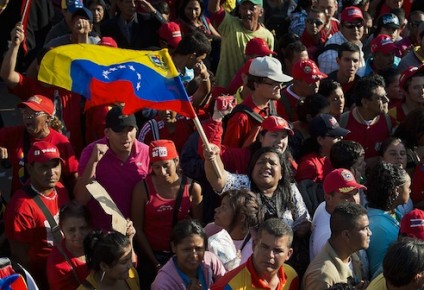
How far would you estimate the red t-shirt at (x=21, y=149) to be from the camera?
7559mm

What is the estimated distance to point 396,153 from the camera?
A: 25.8ft

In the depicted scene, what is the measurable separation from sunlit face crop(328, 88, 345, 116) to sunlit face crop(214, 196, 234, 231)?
8.20ft

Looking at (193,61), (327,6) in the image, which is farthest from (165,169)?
(327,6)

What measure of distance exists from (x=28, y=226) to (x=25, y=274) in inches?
24.7

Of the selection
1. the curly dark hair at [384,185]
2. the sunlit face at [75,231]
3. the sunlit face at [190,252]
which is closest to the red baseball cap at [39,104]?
the sunlit face at [75,231]

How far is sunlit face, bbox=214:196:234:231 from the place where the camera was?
6609 millimetres

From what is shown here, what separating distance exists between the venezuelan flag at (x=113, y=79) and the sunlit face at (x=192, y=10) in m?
4.18

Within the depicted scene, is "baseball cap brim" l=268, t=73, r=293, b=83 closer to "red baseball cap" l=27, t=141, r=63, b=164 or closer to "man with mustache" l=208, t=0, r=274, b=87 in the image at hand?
"red baseball cap" l=27, t=141, r=63, b=164

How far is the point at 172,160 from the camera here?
23.0ft

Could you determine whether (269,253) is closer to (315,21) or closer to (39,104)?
(39,104)

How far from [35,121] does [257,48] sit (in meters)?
2.82

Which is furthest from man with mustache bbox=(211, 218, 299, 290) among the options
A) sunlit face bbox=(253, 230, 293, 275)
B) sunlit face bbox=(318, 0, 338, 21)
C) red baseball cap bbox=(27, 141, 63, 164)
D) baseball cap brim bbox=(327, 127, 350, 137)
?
sunlit face bbox=(318, 0, 338, 21)

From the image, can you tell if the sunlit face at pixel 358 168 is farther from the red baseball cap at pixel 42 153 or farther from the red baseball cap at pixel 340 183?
the red baseball cap at pixel 42 153

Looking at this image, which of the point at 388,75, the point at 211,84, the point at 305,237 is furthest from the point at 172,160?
the point at 388,75
